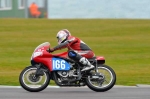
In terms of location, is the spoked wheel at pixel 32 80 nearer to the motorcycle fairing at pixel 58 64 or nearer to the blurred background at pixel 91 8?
the motorcycle fairing at pixel 58 64

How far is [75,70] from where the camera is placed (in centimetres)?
1341

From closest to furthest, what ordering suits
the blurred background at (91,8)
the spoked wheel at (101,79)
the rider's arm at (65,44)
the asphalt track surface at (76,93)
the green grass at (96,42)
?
the asphalt track surface at (76,93)
the rider's arm at (65,44)
the spoked wheel at (101,79)
the green grass at (96,42)
the blurred background at (91,8)

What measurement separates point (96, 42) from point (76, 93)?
1252cm

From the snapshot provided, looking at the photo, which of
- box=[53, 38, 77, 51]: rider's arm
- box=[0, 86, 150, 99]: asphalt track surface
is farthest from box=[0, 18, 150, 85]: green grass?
box=[53, 38, 77, 51]: rider's arm

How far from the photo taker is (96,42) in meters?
25.5

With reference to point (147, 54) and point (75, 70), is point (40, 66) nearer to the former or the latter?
point (75, 70)

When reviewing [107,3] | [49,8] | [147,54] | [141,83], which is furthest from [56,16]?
[141,83]

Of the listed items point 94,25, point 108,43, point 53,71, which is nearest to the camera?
point 53,71

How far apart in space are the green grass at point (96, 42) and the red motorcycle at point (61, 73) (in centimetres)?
205

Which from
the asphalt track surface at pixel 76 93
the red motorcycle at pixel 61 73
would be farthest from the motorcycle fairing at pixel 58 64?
the asphalt track surface at pixel 76 93

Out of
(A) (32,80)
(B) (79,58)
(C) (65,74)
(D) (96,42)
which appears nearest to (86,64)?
(B) (79,58)

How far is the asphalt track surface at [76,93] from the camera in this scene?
12336mm

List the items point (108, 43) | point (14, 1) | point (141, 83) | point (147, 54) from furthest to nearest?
point (14, 1), point (108, 43), point (147, 54), point (141, 83)

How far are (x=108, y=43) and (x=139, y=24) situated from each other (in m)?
5.55
